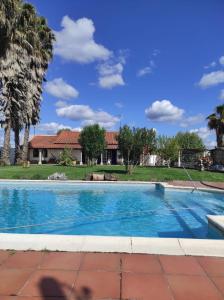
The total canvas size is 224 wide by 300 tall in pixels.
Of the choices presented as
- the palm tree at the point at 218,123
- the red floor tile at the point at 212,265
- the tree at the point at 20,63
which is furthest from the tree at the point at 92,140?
the red floor tile at the point at 212,265

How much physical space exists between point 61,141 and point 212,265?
37565 mm

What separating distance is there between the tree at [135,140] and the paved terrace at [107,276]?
16.0 metres

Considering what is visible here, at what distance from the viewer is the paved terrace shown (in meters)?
3.22

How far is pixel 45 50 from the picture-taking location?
3075 cm

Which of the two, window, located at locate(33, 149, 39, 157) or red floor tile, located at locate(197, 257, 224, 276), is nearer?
red floor tile, located at locate(197, 257, 224, 276)

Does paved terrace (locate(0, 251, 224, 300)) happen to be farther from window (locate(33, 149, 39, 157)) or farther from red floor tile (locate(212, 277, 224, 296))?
window (locate(33, 149, 39, 157))

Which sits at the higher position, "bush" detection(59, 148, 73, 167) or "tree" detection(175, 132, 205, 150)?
"tree" detection(175, 132, 205, 150)

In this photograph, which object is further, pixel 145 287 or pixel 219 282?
pixel 219 282

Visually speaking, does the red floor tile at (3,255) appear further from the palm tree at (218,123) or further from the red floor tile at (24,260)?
the palm tree at (218,123)

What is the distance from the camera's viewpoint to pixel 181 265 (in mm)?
4070

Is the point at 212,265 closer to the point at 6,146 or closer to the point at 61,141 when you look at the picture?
the point at 6,146

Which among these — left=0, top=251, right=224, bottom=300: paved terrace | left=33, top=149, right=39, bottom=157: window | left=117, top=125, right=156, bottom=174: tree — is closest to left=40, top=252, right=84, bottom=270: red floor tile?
left=0, top=251, right=224, bottom=300: paved terrace

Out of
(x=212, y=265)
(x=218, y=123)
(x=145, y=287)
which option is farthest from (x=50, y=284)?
(x=218, y=123)

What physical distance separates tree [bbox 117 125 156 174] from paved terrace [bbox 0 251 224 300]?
1601cm
